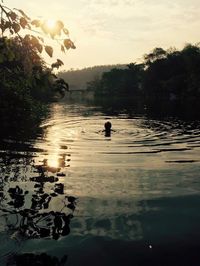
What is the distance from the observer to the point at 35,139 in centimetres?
3172

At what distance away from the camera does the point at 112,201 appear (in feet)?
47.9

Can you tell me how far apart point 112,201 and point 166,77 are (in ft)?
496

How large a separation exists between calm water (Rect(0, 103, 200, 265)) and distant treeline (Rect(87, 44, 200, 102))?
111 meters

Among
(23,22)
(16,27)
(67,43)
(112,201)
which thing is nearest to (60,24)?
(67,43)

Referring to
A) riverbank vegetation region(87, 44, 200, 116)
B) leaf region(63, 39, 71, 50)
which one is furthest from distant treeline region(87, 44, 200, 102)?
leaf region(63, 39, 71, 50)

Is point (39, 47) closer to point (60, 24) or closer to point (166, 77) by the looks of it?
point (60, 24)

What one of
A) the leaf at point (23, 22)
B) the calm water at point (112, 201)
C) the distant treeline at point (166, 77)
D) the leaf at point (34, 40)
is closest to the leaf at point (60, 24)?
the leaf at point (34, 40)

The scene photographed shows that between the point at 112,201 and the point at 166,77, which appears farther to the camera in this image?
the point at 166,77

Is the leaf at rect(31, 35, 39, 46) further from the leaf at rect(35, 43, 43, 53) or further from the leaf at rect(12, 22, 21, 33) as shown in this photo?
the leaf at rect(12, 22, 21, 33)

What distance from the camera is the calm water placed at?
33.6ft

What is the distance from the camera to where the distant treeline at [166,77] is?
14062 centimetres

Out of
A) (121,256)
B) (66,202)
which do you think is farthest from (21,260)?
(66,202)

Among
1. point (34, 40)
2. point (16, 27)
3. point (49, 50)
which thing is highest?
point (16, 27)

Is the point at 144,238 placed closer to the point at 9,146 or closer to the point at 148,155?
the point at 148,155
